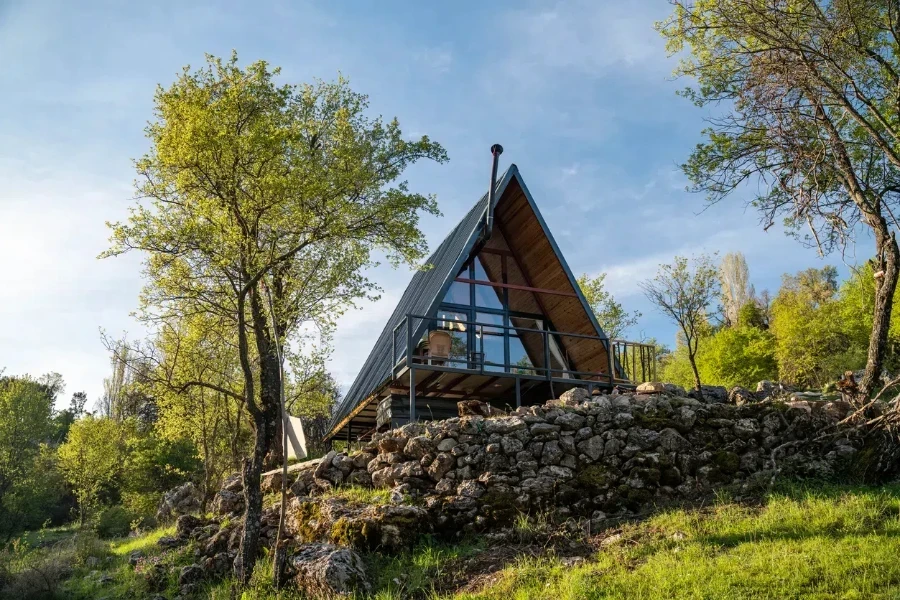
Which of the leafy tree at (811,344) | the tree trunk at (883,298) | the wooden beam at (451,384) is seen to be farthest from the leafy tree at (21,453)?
the leafy tree at (811,344)

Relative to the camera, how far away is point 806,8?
7.90m

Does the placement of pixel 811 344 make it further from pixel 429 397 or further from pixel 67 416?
pixel 67 416

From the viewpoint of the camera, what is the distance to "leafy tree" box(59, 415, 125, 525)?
92.6ft

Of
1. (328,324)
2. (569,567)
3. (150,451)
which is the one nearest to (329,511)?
(569,567)

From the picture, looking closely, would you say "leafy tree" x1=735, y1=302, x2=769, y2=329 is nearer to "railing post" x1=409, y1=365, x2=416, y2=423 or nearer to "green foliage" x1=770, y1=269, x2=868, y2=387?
"green foliage" x1=770, y1=269, x2=868, y2=387

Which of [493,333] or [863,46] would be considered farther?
[493,333]

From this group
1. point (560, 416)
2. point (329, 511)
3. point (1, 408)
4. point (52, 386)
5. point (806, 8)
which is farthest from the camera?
point (52, 386)

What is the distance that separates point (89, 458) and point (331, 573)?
25.9 meters

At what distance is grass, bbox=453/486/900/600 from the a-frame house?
21.2ft

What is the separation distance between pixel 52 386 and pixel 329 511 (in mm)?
50320

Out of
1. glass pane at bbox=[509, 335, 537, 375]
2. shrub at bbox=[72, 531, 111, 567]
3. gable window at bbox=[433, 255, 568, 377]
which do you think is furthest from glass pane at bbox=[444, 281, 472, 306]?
shrub at bbox=[72, 531, 111, 567]

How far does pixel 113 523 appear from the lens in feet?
77.7

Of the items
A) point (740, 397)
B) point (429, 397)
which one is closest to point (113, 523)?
point (429, 397)

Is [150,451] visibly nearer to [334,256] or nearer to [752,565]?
[334,256]
